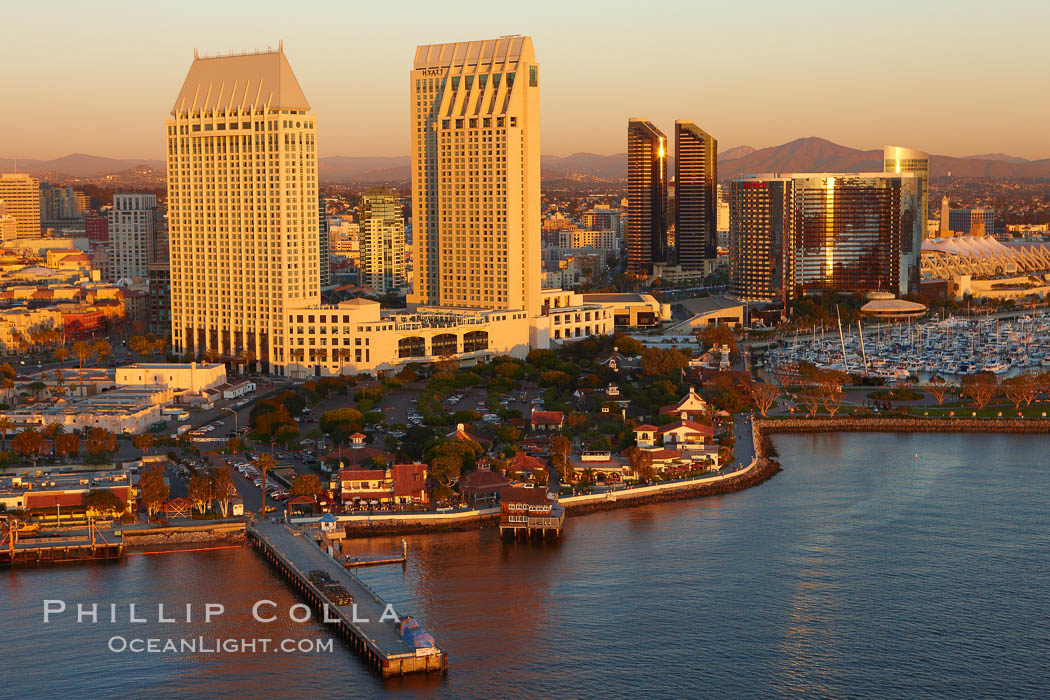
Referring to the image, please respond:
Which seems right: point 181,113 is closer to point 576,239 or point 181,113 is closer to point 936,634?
point 936,634

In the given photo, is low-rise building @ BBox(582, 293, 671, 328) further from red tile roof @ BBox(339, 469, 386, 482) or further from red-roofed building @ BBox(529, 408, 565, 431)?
red tile roof @ BBox(339, 469, 386, 482)

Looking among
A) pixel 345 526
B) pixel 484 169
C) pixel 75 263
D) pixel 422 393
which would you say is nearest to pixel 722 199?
pixel 75 263

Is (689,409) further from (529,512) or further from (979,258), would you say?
(979,258)

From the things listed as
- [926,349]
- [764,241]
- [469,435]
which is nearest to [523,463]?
[469,435]

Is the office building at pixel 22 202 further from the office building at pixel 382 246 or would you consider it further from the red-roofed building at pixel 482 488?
the red-roofed building at pixel 482 488

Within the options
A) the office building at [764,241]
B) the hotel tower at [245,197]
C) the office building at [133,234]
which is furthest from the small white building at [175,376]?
the office building at [764,241]

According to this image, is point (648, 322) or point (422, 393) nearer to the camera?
point (422, 393)
